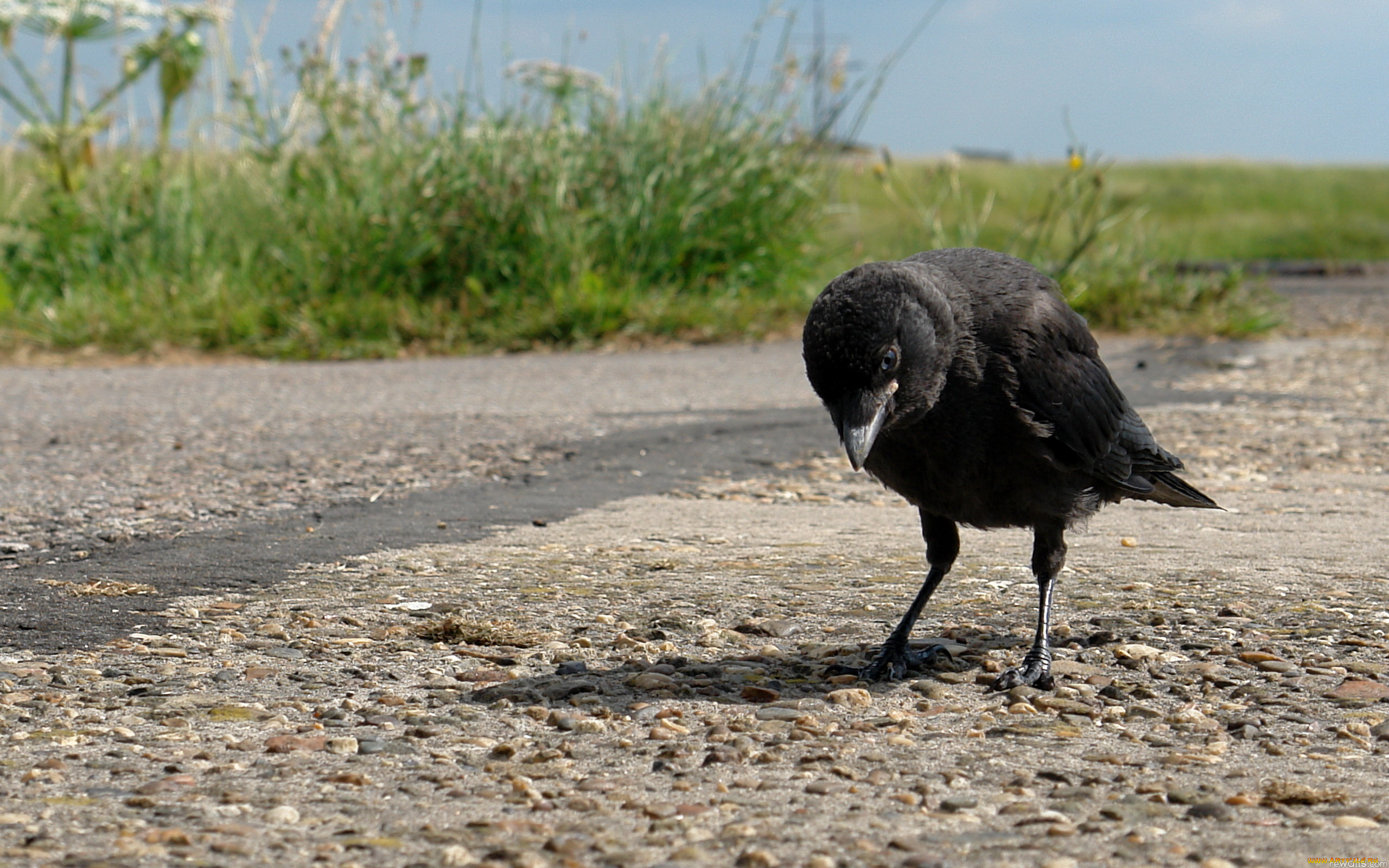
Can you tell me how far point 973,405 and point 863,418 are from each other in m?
0.36

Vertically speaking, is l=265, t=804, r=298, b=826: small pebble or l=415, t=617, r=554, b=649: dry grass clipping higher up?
l=265, t=804, r=298, b=826: small pebble

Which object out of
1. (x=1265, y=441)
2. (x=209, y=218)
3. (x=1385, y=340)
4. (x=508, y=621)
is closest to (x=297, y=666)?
(x=508, y=621)

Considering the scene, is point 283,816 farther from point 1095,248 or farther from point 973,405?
point 1095,248

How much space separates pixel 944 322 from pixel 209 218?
8841 mm

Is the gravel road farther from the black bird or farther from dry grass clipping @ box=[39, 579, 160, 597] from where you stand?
the black bird

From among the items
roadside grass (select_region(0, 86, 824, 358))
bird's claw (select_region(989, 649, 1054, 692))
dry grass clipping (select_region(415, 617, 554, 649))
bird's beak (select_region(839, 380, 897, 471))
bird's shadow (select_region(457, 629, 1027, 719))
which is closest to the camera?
bird's beak (select_region(839, 380, 897, 471))

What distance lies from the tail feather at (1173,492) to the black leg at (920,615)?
21.5 inches

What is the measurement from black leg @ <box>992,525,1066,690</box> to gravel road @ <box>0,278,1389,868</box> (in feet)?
0.25

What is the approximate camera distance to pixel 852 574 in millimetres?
3771

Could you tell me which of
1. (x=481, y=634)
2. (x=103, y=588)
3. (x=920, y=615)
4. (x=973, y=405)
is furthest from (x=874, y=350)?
(x=103, y=588)

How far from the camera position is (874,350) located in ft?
8.50

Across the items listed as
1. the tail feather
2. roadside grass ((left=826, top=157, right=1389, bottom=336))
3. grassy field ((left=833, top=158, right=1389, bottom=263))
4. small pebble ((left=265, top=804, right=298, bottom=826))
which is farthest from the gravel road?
grassy field ((left=833, top=158, right=1389, bottom=263))

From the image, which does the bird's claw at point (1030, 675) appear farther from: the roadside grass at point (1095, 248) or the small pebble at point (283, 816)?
the roadside grass at point (1095, 248)

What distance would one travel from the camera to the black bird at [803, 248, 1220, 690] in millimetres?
2639
